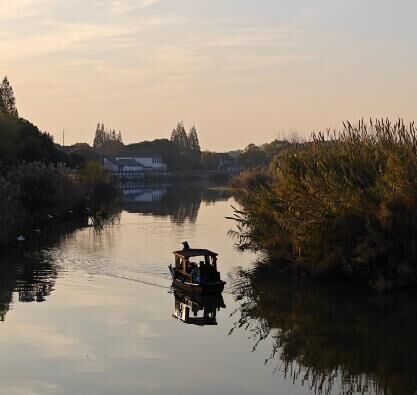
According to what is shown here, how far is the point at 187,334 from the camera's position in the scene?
2808 centimetres

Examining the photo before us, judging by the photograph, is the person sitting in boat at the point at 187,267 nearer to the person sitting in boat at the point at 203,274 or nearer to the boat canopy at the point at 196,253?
the boat canopy at the point at 196,253

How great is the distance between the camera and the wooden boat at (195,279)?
34094mm

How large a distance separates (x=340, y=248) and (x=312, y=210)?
2494 millimetres

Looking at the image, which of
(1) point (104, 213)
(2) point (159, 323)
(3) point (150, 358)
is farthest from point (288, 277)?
(1) point (104, 213)

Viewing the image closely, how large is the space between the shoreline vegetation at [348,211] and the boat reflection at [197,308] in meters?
6.23

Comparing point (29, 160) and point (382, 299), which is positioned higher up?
point (29, 160)

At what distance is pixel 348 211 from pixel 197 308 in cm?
891

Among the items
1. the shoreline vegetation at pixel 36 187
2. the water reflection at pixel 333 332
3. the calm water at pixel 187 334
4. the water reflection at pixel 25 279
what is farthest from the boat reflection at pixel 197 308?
the shoreline vegetation at pixel 36 187

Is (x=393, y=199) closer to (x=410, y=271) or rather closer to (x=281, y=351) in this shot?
(x=410, y=271)

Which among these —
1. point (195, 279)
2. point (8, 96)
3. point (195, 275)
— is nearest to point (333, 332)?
point (195, 279)

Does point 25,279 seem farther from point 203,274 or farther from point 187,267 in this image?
point 203,274

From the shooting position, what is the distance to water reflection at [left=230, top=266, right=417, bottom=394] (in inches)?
906

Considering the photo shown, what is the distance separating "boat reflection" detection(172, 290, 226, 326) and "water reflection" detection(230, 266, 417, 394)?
1.05 meters

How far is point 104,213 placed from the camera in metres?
78.0
